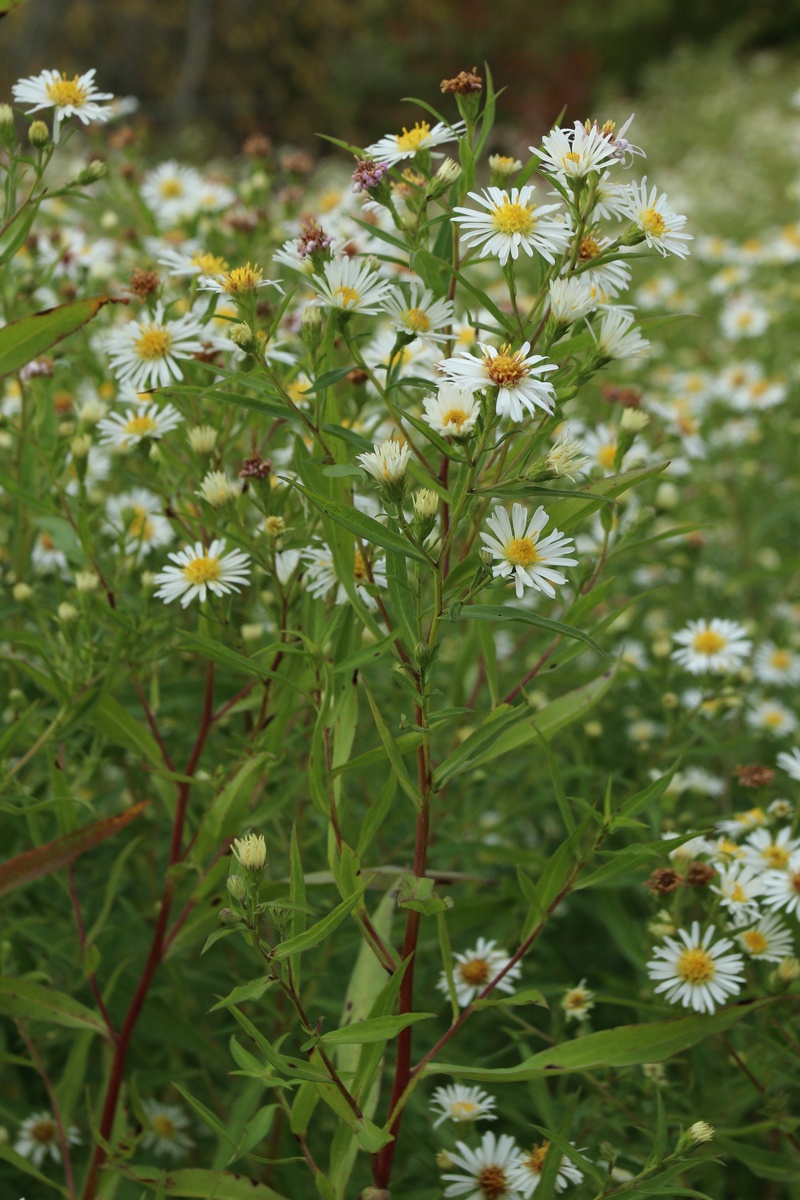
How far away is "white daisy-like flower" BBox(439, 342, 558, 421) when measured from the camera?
32.5 inches

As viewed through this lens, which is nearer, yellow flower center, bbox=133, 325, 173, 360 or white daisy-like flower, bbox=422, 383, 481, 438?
white daisy-like flower, bbox=422, 383, 481, 438

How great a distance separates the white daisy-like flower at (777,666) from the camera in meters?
2.10

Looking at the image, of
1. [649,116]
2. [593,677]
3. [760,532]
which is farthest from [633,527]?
[649,116]

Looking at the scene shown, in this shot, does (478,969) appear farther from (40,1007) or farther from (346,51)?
(346,51)

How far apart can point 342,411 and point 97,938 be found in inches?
27.7

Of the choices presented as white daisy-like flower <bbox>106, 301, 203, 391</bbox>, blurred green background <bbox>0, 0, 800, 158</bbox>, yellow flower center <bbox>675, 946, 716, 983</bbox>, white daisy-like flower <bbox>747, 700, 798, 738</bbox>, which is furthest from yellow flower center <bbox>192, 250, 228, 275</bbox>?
blurred green background <bbox>0, 0, 800, 158</bbox>

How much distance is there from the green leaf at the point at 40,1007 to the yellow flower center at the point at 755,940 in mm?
679

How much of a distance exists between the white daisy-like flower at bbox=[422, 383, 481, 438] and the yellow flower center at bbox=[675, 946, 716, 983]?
622 mm

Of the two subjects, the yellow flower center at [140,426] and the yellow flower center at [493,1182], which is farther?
the yellow flower center at [140,426]

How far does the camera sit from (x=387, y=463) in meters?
0.87

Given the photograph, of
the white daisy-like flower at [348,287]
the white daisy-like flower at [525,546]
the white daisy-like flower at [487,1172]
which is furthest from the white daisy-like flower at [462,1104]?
the white daisy-like flower at [348,287]

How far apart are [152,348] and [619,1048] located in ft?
2.75

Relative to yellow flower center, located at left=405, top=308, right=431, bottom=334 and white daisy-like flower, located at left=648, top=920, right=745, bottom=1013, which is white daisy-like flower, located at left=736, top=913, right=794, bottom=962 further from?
yellow flower center, located at left=405, top=308, right=431, bottom=334

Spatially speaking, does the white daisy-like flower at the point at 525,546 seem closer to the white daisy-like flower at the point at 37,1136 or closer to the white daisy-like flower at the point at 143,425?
the white daisy-like flower at the point at 143,425
